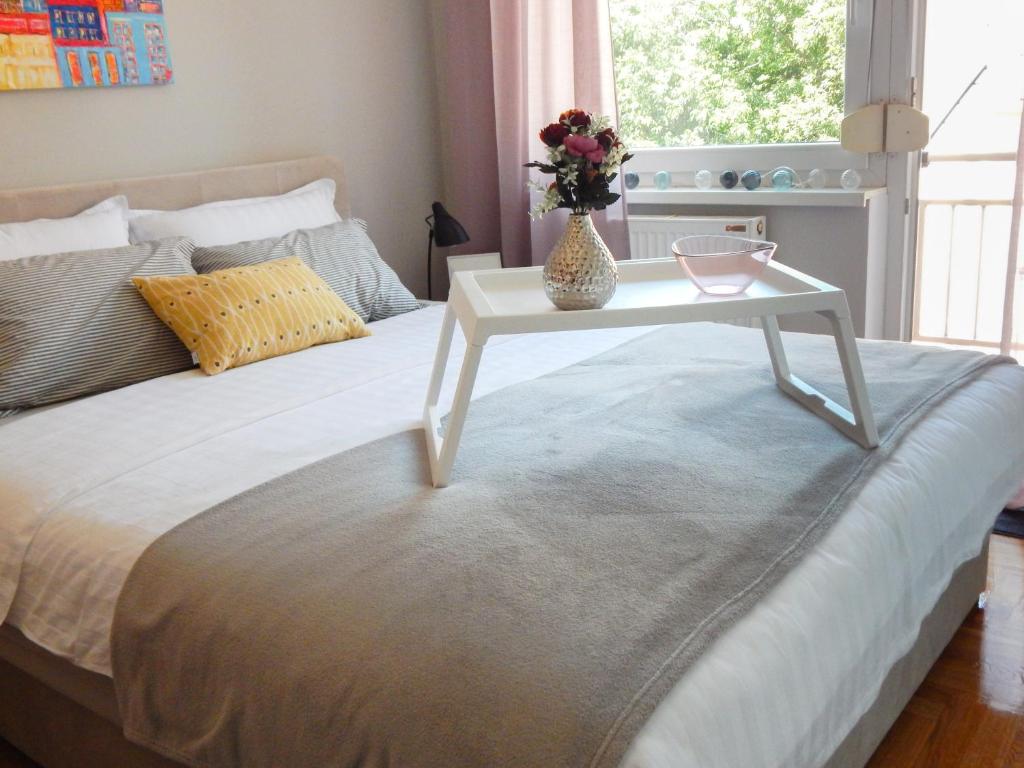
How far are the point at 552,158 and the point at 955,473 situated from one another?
3.04 feet

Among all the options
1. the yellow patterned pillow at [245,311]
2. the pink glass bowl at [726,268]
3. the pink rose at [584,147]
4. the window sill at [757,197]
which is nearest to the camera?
the pink rose at [584,147]

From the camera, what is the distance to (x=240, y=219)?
2.93 metres

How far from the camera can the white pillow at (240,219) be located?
279 centimetres

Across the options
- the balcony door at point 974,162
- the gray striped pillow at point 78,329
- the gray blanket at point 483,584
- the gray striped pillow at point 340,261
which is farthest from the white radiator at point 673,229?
the gray striped pillow at point 78,329

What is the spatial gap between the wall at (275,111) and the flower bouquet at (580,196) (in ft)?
5.57

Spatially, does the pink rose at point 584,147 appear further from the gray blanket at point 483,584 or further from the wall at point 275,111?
the wall at point 275,111

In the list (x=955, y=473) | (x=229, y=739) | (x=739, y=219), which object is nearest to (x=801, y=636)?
(x=955, y=473)

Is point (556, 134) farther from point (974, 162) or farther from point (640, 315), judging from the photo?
point (974, 162)

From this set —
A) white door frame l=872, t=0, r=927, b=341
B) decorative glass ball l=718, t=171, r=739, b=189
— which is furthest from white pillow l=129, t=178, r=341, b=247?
white door frame l=872, t=0, r=927, b=341

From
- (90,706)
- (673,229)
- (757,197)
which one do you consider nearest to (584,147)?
(90,706)

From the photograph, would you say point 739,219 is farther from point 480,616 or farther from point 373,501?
point 480,616

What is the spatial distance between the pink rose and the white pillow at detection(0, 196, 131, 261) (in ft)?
4.62

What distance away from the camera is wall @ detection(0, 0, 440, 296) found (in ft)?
9.29

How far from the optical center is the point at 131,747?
5.54 ft
